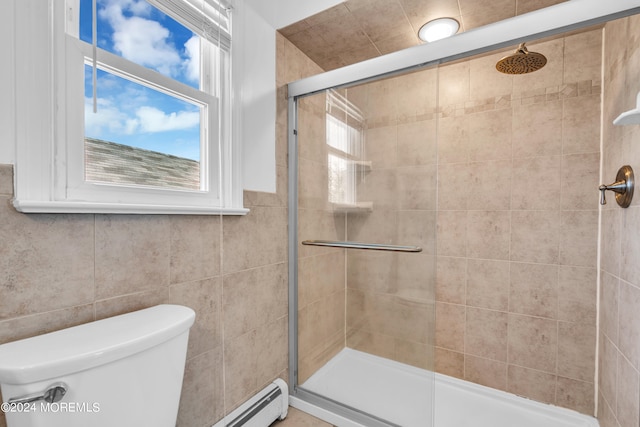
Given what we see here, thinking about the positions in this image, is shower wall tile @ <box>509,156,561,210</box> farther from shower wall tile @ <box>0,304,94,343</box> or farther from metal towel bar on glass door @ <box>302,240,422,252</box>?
shower wall tile @ <box>0,304,94,343</box>

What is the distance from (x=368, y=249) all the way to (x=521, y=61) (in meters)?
1.19

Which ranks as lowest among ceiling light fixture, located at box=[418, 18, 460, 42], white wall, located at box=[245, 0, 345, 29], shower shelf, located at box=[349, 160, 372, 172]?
shower shelf, located at box=[349, 160, 372, 172]

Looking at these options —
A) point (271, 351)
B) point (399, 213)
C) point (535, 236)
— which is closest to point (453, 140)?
point (535, 236)

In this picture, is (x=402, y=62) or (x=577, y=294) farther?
(x=577, y=294)

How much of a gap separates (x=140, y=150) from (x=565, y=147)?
81.4 inches

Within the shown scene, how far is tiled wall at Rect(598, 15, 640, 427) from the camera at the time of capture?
1.10 metres

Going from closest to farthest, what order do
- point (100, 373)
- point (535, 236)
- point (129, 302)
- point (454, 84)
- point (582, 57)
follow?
point (100, 373)
point (129, 302)
point (582, 57)
point (535, 236)
point (454, 84)

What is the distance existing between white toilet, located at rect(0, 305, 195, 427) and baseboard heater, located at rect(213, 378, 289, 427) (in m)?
0.49

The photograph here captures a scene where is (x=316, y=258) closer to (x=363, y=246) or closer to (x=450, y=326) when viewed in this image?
(x=363, y=246)

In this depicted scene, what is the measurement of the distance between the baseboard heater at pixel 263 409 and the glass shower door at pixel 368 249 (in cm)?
17

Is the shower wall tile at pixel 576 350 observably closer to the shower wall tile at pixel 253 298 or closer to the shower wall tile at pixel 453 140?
the shower wall tile at pixel 453 140

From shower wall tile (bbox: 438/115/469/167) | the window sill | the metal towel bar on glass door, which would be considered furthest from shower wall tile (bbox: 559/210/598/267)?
the window sill

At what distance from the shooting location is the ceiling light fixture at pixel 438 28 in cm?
148

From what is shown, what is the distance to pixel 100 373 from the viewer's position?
71 centimetres
